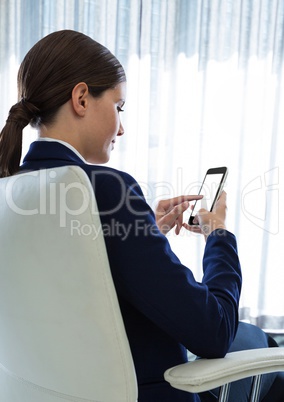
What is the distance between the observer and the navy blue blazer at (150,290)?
0.72 m

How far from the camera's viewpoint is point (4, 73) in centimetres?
213

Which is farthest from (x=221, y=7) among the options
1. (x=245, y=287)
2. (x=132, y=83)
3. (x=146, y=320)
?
(x=146, y=320)

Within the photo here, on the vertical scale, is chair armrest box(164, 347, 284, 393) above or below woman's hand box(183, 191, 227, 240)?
below

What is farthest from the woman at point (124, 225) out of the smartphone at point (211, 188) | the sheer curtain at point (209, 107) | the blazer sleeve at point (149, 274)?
the sheer curtain at point (209, 107)

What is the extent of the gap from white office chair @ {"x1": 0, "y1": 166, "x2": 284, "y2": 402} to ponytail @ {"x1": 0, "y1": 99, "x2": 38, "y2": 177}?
92mm

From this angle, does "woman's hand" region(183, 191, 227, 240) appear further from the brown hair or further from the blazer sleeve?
the brown hair

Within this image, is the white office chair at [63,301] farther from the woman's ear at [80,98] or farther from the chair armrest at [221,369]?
the woman's ear at [80,98]

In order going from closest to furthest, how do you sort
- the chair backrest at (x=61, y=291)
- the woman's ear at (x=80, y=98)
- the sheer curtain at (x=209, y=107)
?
the chair backrest at (x=61, y=291) → the woman's ear at (x=80, y=98) → the sheer curtain at (x=209, y=107)

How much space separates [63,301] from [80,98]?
1.16 feet

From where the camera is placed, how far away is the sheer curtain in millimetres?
2004

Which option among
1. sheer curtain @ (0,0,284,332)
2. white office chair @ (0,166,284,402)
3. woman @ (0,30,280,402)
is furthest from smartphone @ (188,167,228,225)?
sheer curtain @ (0,0,284,332)

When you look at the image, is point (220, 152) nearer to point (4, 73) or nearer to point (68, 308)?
point (4, 73)

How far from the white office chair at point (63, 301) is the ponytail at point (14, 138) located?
92 mm

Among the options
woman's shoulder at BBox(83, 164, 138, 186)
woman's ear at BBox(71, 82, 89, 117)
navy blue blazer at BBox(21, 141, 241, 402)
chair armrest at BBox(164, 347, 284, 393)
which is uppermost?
woman's ear at BBox(71, 82, 89, 117)
